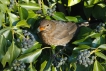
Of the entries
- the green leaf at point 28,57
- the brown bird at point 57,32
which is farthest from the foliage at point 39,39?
the brown bird at point 57,32

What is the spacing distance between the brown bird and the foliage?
147 millimetres

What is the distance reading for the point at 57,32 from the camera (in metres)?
4.25

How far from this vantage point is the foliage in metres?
3.21

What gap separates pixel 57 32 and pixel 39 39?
1.65 feet

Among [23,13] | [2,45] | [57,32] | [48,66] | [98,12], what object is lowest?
[48,66]

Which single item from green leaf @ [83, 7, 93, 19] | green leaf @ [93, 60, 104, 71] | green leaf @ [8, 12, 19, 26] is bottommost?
green leaf @ [93, 60, 104, 71]

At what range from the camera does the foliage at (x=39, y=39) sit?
3207 millimetres

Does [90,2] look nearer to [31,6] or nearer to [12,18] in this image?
[31,6]

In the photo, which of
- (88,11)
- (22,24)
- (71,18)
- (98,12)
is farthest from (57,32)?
(22,24)

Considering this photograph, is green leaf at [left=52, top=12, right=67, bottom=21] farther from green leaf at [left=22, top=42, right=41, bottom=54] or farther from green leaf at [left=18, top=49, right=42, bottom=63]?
green leaf at [left=18, top=49, right=42, bottom=63]

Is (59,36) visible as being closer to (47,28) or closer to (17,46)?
(47,28)

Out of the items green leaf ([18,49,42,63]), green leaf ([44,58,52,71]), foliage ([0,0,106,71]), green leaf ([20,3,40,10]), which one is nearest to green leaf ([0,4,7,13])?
foliage ([0,0,106,71])

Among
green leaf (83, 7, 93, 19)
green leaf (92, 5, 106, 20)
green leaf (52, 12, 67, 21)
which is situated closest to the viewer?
green leaf (52, 12, 67, 21)

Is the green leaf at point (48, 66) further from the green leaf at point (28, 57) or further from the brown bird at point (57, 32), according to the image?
the brown bird at point (57, 32)
